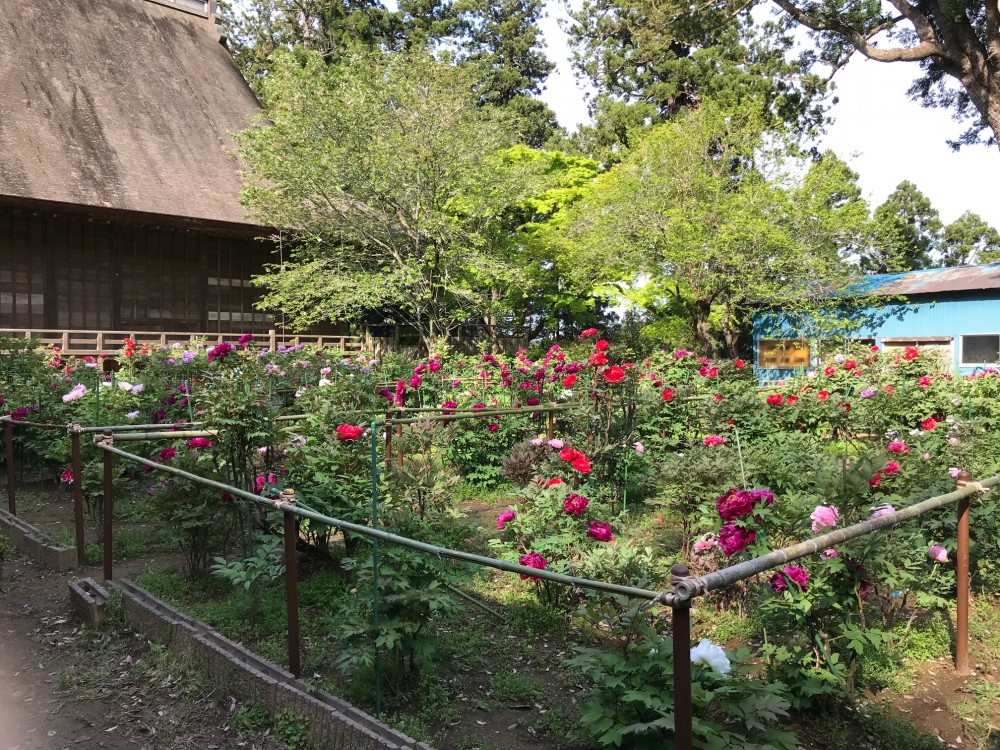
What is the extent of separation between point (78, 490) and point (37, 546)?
971 mm

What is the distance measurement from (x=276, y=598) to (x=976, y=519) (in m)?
4.20

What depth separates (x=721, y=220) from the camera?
648 inches

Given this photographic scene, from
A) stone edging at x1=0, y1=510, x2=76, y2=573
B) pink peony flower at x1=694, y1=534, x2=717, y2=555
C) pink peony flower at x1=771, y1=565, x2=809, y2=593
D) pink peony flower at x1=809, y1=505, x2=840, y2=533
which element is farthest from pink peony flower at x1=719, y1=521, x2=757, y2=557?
stone edging at x1=0, y1=510, x2=76, y2=573

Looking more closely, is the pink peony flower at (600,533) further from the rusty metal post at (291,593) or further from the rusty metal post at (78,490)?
the rusty metal post at (78,490)

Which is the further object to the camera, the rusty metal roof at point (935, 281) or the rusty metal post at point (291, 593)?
the rusty metal roof at point (935, 281)

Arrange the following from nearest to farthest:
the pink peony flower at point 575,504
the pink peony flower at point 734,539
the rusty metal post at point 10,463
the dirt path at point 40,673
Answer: the pink peony flower at point 734,539
the dirt path at point 40,673
the pink peony flower at point 575,504
the rusty metal post at point 10,463

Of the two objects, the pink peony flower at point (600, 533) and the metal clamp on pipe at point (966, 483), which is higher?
the metal clamp on pipe at point (966, 483)

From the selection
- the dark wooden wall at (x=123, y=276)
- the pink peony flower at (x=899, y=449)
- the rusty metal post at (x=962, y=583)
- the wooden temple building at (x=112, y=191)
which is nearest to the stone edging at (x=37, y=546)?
the rusty metal post at (x=962, y=583)

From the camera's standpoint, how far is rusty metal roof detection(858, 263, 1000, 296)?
1755 cm

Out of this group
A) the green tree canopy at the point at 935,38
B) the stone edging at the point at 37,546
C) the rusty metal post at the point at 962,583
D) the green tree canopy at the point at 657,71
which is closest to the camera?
the rusty metal post at the point at 962,583

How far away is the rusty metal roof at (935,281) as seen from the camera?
17547mm

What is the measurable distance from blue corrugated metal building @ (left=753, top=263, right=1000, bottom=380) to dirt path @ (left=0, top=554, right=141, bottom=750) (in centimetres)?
1520

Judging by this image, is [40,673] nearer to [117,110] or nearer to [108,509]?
[108,509]

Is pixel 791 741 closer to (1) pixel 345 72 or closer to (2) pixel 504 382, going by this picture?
(2) pixel 504 382
